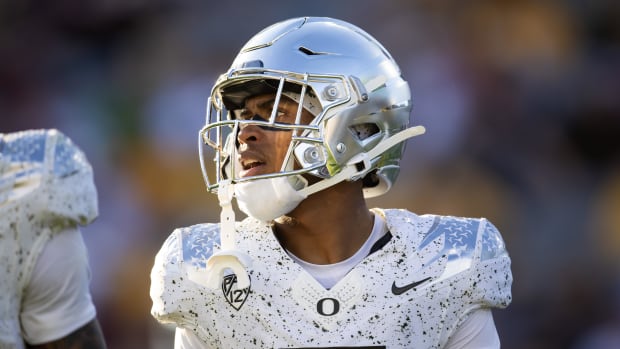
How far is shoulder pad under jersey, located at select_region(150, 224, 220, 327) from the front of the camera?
2.56 metres

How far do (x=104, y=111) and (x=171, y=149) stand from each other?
474 millimetres

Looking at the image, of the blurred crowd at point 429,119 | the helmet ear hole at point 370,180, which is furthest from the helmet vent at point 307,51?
the blurred crowd at point 429,119

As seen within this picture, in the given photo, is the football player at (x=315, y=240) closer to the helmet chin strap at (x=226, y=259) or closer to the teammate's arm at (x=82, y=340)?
the helmet chin strap at (x=226, y=259)

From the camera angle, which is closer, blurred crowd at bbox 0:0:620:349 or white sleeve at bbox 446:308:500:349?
white sleeve at bbox 446:308:500:349

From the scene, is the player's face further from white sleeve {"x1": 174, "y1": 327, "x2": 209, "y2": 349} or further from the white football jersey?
white sleeve {"x1": 174, "y1": 327, "x2": 209, "y2": 349}

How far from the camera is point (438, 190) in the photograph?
5398mm

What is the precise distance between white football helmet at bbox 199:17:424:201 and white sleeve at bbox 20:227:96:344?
1.67ft

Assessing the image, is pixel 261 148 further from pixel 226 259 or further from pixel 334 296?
pixel 334 296

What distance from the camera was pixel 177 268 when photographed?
2.60 m

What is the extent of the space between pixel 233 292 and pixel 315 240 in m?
0.25

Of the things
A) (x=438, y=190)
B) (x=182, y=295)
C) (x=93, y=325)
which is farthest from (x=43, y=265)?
(x=438, y=190)

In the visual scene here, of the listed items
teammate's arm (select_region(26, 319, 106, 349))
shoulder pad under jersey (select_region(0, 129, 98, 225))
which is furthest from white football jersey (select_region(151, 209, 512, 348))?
shoulder pad under jersey (select_region(0, 129, 98, 225))

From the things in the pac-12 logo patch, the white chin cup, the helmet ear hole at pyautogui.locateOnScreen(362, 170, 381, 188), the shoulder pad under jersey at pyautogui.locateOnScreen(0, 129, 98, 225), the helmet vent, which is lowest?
the pac-12 logo patch

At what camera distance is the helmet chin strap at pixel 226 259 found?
2.55 meters
